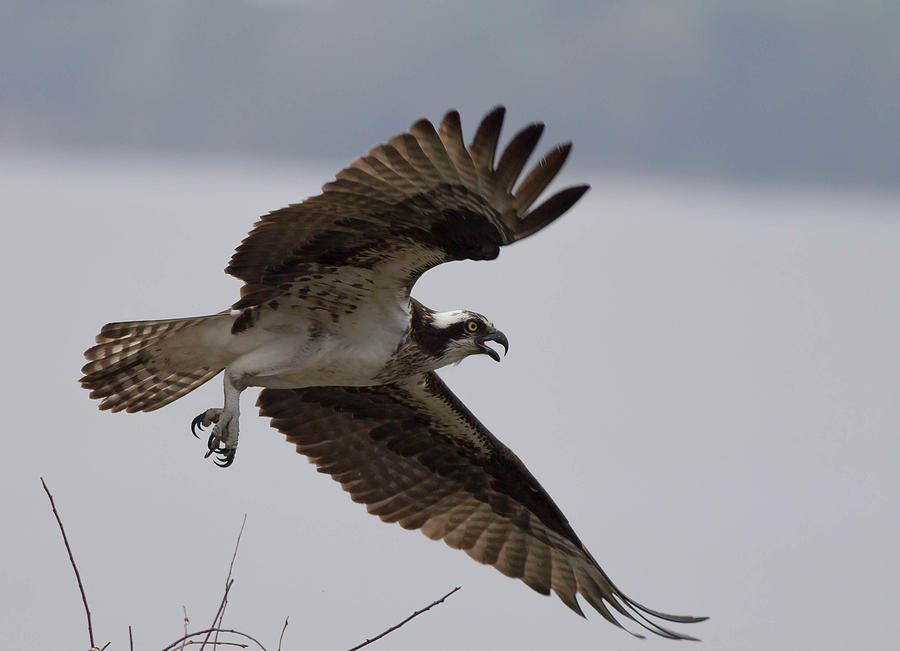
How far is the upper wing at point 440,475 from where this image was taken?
9.20 metres

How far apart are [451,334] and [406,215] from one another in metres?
1.31

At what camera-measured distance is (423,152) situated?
258 inches

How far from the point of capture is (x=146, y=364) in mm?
8438

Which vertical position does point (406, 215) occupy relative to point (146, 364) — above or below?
above

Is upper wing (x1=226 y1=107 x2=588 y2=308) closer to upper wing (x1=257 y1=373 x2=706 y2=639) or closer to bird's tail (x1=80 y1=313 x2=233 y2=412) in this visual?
bird's tail (x1=80 y1=313 x2=233 y2=412)

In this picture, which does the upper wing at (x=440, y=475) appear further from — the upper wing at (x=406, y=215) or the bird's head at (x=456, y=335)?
the upper wing at (x=406, y=215)

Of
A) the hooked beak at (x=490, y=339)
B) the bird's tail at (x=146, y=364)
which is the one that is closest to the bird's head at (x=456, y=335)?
the hooked beak at (x=490, y=339)

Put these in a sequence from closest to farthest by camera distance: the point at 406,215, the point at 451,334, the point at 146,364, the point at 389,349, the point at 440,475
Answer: the point at 406,215 → the point at 389,349 → the point at 451,334 → the point at 146,364 → the point at 440,475

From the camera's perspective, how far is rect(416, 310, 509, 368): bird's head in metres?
8.04

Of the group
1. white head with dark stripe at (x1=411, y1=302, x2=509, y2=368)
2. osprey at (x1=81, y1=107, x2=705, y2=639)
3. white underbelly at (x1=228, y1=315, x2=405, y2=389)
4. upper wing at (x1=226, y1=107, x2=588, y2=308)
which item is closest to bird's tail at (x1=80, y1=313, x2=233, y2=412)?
osprey at (x1=81, y1=107, x2=705, y2=639)

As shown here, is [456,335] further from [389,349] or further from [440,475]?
[440,475]

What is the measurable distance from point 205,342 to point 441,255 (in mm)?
1780

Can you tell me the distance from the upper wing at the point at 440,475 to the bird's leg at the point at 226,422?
1.24 m

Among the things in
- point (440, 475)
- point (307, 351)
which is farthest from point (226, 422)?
point (440, 475)
